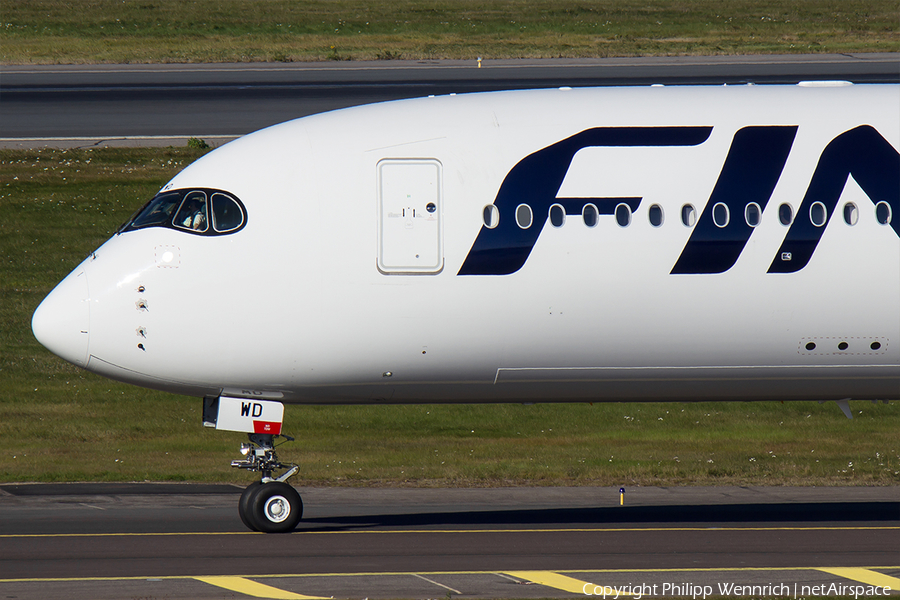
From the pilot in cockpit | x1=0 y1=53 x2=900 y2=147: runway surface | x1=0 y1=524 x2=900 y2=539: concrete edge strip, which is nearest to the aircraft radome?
the pilot in cockpit

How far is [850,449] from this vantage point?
957 inches


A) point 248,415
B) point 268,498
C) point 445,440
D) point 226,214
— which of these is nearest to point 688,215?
point 226,214

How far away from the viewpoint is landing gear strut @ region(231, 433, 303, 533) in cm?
1716

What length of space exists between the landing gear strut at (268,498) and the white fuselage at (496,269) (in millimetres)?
780

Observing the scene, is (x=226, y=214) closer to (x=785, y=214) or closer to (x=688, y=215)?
(x=688, y=215)

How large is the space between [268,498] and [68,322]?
3.58 m

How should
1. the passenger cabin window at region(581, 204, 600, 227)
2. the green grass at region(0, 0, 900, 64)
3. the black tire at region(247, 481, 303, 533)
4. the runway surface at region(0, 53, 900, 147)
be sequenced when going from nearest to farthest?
the passenger cabin window at region(581, 204, 600, 227), the black tire at region(247, 481, 303, 533), the runway surface at region(0, 53, 900, 147), the green grass at region(0, 0, 900, 64)

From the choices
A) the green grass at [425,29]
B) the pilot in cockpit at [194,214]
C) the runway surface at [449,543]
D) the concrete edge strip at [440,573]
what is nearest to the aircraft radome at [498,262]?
the pilot in cockpit at [194,214]

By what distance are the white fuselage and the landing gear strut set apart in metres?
0.78

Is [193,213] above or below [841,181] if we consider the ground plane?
below

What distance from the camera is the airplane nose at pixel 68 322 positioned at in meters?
16.2

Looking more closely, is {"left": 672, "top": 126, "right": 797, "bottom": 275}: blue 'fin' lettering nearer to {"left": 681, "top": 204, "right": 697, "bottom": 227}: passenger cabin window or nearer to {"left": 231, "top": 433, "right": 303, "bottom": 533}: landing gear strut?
{"left": 681, "top": 204, "right": 697, "bottom": 227}: passenger cabin window

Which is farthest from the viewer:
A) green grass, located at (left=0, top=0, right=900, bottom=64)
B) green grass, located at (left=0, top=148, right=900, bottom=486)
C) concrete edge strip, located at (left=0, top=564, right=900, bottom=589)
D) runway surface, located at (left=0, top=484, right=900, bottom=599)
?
green grass, located at (left=0, top=0, right=900, bottom=64)

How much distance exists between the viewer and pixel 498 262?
16531 mm
